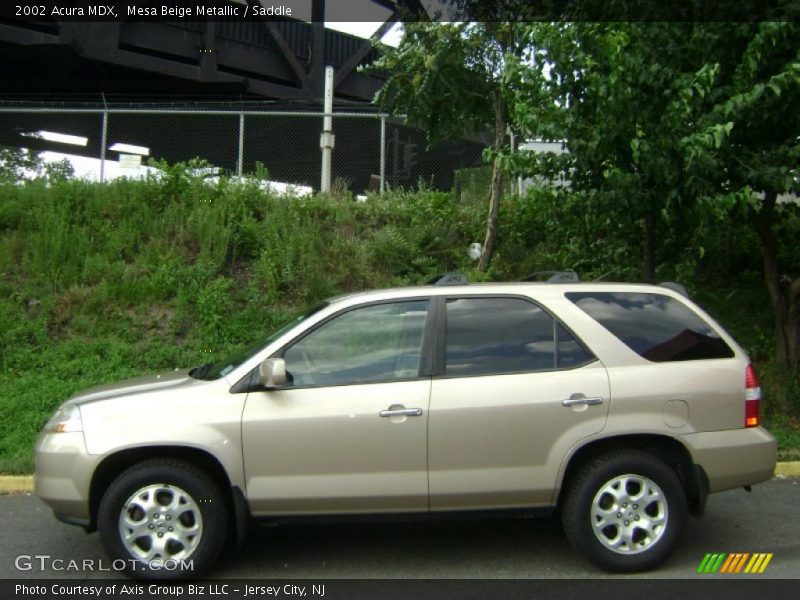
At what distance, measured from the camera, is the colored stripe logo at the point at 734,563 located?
4961 mm

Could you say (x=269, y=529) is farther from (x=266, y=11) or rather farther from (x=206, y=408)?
(x=266, y=11)

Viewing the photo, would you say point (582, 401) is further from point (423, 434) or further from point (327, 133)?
point (327, 133)

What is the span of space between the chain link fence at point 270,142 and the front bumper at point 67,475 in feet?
32.9

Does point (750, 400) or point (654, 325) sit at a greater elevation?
point (654, 325)

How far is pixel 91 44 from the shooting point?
57.1 ft

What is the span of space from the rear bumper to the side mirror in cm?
244

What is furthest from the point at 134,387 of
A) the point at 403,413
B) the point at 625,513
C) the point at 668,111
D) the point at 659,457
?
the point at 668,111

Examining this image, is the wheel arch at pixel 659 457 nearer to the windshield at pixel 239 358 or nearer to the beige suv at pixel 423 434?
the beige suv at pixel 423 434

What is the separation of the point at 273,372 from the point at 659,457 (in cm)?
240

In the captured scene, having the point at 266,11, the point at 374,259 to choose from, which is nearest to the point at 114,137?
the point at 266,11

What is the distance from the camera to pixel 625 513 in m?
4.80

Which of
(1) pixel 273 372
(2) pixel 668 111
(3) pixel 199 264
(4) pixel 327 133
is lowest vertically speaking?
(1) pixel 273 372

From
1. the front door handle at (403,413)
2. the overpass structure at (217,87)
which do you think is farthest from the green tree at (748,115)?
the overpass structure at (217,87)

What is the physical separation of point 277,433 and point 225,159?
14.9m
